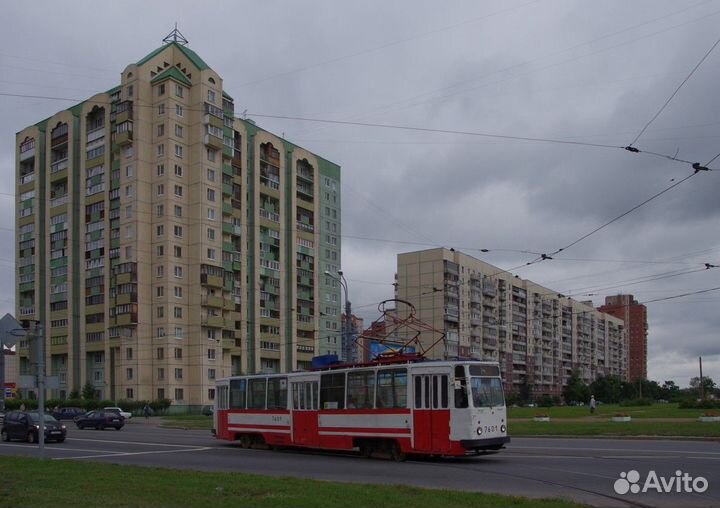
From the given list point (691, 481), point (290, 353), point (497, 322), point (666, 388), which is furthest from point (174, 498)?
point (666, 388)

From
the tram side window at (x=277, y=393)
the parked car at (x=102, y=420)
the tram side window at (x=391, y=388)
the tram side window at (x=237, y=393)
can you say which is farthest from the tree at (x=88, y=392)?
the tram side window at (x=391, y=388)

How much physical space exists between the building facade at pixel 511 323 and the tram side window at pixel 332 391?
168 feet

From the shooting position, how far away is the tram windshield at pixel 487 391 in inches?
840

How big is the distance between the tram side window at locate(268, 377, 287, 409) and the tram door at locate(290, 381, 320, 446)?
49 centimetres

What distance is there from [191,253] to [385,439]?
59728mm

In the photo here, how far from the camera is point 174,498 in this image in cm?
1230

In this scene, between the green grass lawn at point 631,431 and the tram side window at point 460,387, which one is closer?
the tram side window at point 460,387

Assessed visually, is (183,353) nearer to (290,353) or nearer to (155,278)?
(155,278)

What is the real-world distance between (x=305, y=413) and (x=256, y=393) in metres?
3.26

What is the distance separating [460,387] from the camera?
69.8ft

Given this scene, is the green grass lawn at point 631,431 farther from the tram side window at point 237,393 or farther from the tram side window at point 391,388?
the tram side window at point 391,388

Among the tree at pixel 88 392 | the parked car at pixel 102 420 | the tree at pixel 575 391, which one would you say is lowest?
the tree at pixel 575 391

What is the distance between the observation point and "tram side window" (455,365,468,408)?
69.3 ft

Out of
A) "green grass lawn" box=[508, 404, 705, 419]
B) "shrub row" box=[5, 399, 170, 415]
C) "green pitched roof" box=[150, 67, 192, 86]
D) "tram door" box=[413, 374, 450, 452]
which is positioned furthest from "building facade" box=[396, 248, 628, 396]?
"tram door" box=[413, 374, 450, 452]
